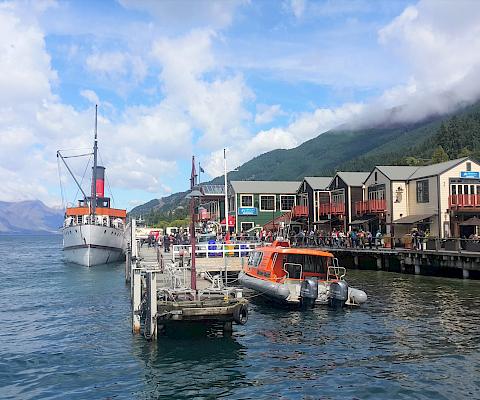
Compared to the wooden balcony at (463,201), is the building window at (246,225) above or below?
below

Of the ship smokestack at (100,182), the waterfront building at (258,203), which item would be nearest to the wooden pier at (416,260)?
the waterfront building at (258,203)

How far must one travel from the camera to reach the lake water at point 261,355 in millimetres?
13609

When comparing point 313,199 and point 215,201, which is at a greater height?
point 215,201

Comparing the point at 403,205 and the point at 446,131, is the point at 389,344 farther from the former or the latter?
the point at 446,131

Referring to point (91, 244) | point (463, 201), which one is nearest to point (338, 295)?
point (463, 201)

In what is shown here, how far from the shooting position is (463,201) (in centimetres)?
4769

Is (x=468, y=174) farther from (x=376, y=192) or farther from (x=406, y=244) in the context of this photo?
(x=376, y=192)

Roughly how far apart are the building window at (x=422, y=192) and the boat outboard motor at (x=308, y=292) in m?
29.7

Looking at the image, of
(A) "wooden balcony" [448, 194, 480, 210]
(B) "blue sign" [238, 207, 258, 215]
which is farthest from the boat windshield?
(B) "blue sign" [238, 207, 258, 215]

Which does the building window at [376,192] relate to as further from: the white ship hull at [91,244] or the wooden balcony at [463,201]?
the white ship hull at [91,244]

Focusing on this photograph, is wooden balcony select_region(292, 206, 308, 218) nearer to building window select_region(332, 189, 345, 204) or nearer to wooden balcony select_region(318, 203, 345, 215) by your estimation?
wooden balcony select_region(318, 203, 345, 215)

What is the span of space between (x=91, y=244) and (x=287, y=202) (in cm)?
2851

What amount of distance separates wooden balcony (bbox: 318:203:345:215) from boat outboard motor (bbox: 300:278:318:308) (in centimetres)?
3911

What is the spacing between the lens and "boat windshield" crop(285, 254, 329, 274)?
85.7 ft
